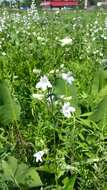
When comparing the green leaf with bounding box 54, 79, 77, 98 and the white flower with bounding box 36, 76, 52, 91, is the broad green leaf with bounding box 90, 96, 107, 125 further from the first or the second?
the white flower with bounding box 36, 76, 52, 91

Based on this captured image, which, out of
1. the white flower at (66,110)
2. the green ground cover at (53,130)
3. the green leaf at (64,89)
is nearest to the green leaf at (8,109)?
the green ground cover at (53,130)

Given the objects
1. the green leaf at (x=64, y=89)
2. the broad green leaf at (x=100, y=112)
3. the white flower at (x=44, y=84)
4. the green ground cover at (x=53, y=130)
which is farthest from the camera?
the green leaf at (x=64, y=89)

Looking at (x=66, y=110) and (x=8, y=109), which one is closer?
(x=66, y=110)

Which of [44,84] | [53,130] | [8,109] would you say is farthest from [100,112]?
[44,84]

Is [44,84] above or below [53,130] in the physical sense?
above

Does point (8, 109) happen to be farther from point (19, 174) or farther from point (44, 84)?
point (44, 84)

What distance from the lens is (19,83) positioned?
3365 millimetres

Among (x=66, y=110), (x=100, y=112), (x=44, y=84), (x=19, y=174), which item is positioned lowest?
(x=19, y=174)

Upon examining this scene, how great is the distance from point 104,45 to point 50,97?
3.57 m

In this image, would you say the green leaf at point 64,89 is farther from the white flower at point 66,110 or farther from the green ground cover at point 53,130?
the white flower at point 66,110

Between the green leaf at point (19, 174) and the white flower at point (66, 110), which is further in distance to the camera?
the green leaf at point (19, 174)

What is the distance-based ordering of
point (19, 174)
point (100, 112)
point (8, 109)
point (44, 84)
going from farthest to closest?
point (8, 109) → point (100, 112) → point (19, 174) → point (44, 84)

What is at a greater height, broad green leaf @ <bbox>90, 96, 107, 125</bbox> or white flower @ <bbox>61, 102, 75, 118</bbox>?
white flower @ <bbox>61, 102, 75, 118</bbox>

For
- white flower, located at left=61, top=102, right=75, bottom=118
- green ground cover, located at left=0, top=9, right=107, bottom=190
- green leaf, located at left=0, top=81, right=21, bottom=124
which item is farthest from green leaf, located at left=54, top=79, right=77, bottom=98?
white flower, located at left=61, top=102, right=75, bottom=118
